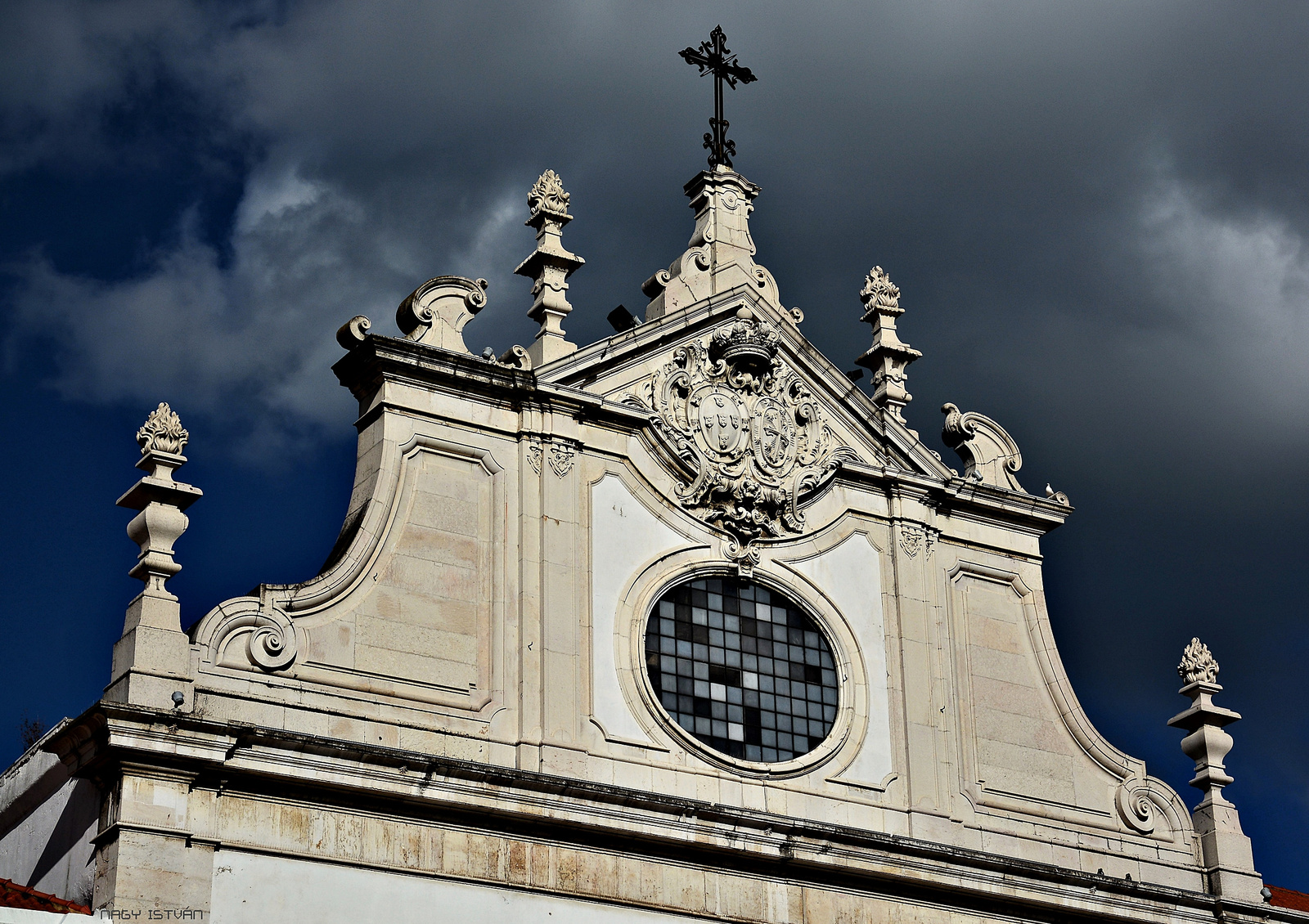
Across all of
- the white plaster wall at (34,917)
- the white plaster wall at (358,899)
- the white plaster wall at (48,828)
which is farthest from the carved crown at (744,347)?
the white plaster wall at (34,917)

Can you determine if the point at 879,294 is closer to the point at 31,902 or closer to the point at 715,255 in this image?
the point at 715,255

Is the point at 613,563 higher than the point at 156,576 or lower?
higher

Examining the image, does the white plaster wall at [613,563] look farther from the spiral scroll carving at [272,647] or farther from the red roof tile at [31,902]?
the red roof tile at [31,902]

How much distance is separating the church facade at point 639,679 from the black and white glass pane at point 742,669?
4 centimetres

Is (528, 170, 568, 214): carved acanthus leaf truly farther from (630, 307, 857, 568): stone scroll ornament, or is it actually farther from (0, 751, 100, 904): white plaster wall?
(0, 751, 100, 904): white plaster wall

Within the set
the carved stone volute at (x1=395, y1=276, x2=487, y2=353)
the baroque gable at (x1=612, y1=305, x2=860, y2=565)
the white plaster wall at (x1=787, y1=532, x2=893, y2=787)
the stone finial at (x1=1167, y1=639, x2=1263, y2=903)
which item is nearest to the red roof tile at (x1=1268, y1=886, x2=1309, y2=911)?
the stone finial at (x1=1167, y1=639, x2=1263, y2=903)

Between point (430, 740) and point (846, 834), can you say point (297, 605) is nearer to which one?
point (430, 740)

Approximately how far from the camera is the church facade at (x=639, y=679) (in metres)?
18.9

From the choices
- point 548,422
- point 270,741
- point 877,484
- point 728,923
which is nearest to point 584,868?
point 728,923

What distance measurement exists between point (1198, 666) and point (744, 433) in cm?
593

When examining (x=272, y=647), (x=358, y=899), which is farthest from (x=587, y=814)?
(x=272, y=647)

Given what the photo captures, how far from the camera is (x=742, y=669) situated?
22.3 metres

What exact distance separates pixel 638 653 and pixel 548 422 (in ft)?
8.25

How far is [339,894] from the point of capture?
18750 mm
